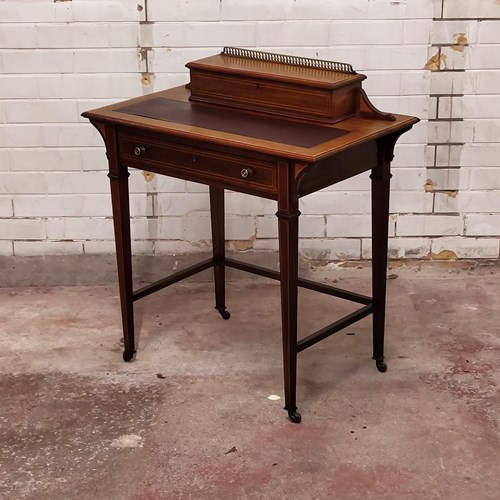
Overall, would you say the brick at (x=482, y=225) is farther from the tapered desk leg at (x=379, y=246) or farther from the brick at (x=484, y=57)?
the tapered desk leg at (x=379, y=246)

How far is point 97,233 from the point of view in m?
4.68

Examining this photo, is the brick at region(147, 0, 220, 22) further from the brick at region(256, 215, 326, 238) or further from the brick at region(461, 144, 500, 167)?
the brick at region(461, 144, 500, 167)

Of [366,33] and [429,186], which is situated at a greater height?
[366,33]

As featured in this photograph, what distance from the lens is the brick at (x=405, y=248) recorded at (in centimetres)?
474

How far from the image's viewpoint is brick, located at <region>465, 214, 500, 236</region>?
470 centimetres

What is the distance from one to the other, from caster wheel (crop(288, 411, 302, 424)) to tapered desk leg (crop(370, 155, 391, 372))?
504 millimetres

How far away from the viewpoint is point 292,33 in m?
4.40

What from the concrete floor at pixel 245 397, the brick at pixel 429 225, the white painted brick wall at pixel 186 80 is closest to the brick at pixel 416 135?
the white painted brick wall at pixel 186 80

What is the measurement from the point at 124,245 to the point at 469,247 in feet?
5.89

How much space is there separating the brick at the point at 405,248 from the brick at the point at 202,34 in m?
1.13

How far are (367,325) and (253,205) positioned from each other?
826 millimetres

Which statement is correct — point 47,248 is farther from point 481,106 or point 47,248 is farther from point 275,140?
point 481,106

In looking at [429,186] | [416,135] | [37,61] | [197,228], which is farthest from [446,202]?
[37,61]

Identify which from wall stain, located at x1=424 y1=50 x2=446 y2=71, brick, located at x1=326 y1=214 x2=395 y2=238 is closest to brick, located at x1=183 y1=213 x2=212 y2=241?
brick, located at x1=326 y1=214 x2=395 y2=238
